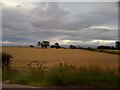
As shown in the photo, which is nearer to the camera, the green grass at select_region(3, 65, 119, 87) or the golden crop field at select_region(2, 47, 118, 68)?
the green grass at select_region(3, 65, 119, 87)

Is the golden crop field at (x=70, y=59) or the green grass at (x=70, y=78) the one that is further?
the golden crop field at (x=70, y=59)

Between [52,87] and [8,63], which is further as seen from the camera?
[8,63]

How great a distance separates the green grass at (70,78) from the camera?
628 inches

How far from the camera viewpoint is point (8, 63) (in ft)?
75.4

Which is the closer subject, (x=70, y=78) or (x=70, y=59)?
(x=70, y=78)

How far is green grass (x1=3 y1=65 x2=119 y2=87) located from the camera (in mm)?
15961

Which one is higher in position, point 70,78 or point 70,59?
point 70,59

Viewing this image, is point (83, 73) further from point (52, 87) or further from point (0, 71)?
point (0, 71)

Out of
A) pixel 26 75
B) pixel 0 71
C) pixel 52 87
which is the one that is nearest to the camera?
pixel 52 87

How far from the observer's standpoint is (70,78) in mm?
16156

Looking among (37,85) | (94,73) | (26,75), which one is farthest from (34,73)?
(94,73)

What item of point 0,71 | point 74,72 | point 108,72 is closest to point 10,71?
point 0,71

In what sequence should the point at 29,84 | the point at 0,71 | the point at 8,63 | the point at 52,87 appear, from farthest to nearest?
the point at 8,63, the point at 0,71, the point at 29,84, the point at 52,87

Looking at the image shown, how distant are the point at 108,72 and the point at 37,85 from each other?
155 inches
